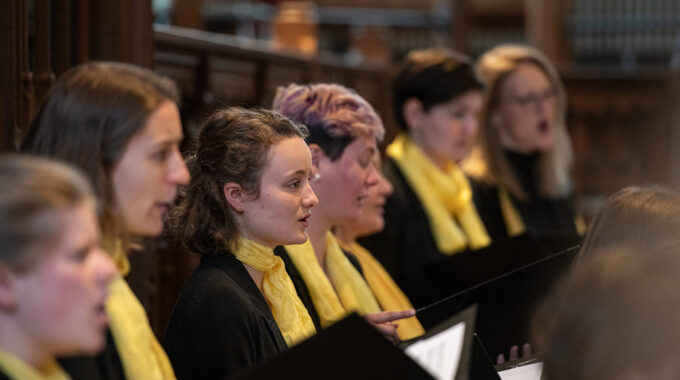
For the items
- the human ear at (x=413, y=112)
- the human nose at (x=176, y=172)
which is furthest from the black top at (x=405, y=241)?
the human nose at (x=176, y=172)

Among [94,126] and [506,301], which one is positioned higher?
[94,126]

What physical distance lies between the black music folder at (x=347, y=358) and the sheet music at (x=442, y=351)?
35 millimetres

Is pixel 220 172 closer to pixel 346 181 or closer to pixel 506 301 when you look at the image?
pixel 346 181

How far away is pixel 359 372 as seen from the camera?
160cm

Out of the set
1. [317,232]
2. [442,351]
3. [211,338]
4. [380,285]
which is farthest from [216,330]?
[380,285]

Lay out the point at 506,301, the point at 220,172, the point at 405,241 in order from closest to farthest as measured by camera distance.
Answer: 1. the point at 220,172
2. the point at 506,301
3. the point at 405,241

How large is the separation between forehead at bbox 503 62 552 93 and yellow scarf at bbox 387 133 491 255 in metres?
0.59

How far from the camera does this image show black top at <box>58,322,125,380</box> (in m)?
1.57

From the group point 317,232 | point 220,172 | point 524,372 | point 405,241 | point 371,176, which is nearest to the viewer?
point 524,372

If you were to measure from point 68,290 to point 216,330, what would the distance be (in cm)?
62

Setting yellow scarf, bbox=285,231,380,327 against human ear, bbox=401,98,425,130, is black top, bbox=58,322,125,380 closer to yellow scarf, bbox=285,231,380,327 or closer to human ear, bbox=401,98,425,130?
yellow scarf, bbox=285,231,380,327

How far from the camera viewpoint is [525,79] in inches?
170

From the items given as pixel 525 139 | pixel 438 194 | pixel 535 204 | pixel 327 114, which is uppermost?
pixel 327 114

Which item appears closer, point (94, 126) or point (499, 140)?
point (94, 126)
